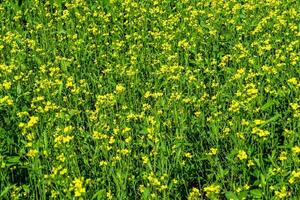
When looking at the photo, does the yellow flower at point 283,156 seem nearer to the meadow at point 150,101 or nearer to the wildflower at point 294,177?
the meadow at point 150,101

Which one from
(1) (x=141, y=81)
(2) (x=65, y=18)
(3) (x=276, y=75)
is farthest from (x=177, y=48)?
(2) (x=65, y=18)

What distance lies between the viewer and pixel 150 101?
18.4 ft

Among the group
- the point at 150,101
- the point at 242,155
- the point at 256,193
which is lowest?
the point at 256,193

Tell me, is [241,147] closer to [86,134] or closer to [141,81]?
[86,134]

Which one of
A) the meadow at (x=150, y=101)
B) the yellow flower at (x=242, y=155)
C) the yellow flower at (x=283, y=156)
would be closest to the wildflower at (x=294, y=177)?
the meadow at (x=150, y=101)

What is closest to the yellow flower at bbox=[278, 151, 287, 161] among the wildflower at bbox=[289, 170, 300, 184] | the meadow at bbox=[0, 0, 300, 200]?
the meadow at bbox=[0, 0, 300, 200]

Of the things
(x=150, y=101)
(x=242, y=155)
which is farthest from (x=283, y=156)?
(x=150, y=101)

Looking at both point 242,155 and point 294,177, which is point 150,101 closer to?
point 242,155

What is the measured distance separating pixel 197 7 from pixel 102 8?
4.30 ft

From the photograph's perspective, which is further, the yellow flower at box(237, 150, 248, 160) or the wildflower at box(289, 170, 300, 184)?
the yellow flower at box(237, 150, 248, 160)

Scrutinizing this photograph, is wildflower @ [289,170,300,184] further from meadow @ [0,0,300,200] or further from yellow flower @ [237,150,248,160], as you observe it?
yellow flower @ [237,150,248,160]

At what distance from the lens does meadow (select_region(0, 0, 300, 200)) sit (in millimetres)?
4266

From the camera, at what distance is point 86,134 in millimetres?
4848

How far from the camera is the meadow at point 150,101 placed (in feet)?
14.0
